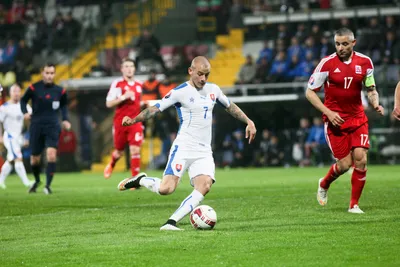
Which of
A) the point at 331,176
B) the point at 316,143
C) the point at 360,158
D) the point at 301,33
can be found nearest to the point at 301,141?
the point at 316,143

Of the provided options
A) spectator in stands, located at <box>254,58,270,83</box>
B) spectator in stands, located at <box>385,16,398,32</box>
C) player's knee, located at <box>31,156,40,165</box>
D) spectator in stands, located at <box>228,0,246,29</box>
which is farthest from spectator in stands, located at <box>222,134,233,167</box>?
player's knee, located at <box>31,156,40,165</box>

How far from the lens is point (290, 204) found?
14211mm

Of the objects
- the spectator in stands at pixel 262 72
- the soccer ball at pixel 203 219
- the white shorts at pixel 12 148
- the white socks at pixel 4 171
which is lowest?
the white socks at pixel 4 171

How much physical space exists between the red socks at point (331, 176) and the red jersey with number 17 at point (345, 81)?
0.78 meters

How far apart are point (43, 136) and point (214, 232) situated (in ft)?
32.3

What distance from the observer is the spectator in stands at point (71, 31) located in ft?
126

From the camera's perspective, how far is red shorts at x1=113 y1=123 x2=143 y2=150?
19994mm

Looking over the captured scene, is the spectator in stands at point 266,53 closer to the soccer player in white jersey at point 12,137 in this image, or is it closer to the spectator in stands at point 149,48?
the spectator in stands at point 149,48

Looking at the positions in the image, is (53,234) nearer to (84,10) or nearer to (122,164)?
(122,164)

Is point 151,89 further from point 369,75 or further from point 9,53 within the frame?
point 369,75

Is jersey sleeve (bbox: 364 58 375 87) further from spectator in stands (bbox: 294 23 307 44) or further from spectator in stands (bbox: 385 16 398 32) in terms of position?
spectator in stands (bbox: 294 23 307 44)

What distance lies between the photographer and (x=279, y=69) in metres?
31.7

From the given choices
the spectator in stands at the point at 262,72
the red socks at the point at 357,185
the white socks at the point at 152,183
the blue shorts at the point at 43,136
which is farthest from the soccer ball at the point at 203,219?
the spectator in stands at the point at 262,72

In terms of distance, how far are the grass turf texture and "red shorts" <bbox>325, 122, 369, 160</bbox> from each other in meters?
0.85
